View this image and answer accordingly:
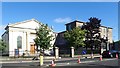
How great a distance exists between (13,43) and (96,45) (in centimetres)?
1776

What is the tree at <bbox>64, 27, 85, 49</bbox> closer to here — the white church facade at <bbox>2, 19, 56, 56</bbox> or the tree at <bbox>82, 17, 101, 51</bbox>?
the tree at <bbox>82, 17, 101, 51</bbox>

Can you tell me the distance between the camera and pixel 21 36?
52344 mm

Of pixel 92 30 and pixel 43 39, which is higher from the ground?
pixel 92 30

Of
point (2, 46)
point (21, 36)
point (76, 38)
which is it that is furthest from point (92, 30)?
point (2, 46)

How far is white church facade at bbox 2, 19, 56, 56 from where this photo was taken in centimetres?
5059

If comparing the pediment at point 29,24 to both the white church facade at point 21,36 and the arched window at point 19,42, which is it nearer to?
the white church facade at point 21,36

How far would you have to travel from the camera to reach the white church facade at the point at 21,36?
166ft

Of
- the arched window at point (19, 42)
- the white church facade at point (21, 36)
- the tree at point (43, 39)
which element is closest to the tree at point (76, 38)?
the tree at point (43, 39)

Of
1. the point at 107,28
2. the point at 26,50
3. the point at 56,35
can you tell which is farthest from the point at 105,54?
the point at 107,28

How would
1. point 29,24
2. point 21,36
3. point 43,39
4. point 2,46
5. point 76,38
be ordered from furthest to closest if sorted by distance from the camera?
point 29,24, point 21,36, point 76,38, point 2,46, point 43,39

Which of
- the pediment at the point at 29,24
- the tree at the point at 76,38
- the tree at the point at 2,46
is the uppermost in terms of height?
the pediment at the point at 29,24

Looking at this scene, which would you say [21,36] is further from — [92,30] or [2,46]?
[92,30]

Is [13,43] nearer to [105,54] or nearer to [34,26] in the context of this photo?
[34,26]

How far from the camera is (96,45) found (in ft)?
174
